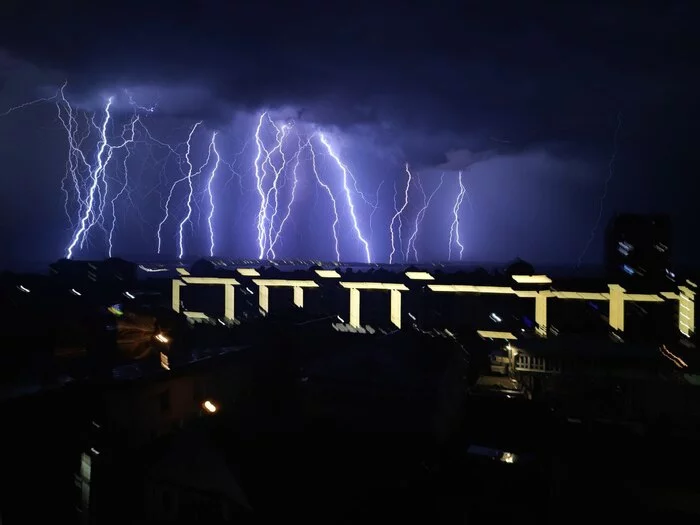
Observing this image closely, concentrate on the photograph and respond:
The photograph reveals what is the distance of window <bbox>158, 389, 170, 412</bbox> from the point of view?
9.56 metres

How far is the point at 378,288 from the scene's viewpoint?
529 inches

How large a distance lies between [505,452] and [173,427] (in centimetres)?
680

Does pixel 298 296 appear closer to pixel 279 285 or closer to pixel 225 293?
pixel 279 285

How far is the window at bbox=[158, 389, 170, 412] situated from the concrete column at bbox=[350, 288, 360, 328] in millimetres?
6058

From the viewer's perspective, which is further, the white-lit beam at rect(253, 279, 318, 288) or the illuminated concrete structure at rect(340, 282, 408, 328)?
the white-lit beam at rect(253, 279, 318, 288)

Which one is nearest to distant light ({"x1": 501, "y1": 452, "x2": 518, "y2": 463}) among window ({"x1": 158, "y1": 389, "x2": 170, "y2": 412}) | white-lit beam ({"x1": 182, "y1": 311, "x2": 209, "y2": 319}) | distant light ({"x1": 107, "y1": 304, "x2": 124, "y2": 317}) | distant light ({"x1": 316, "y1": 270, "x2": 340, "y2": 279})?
window ({"x1": 158, "y1": 389, "x2": 170, "y2": 412})

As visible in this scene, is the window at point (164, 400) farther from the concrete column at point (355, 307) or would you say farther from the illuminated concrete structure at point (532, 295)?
the concrete column at point (355, 307)

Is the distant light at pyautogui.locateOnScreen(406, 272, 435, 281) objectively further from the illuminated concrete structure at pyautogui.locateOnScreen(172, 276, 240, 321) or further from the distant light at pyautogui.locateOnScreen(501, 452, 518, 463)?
the distant light at pyautogui.locateOnScreen(501, 452, 518, 463)

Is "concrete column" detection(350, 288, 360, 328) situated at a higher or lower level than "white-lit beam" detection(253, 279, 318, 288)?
lower

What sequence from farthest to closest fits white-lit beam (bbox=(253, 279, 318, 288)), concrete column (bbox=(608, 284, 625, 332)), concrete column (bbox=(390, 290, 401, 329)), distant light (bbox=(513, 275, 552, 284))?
white-lit beam (bbox=(253, 279, 318, 288)), concrete column (bbox=(390, 290, 401, 329)), distant light (bbox=(513, 275, 552, 284)), concrete column (bbox=(608, 284, 625, 332))

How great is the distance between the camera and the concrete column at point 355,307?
46.2ft

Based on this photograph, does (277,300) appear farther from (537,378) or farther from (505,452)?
(505,452)

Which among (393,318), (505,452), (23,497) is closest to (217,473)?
(23,497)

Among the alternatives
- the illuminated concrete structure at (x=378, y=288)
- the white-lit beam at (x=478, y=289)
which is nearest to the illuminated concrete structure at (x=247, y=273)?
the illuminated concrete structure at (x=378, y=288)
